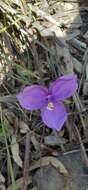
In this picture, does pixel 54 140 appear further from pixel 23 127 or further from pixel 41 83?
pixel 41 83

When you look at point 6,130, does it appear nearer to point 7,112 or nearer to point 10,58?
point 7,112

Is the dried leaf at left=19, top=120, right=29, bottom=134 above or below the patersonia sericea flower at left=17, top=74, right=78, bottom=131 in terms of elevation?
below

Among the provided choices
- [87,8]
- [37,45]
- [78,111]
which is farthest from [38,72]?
[87,8]

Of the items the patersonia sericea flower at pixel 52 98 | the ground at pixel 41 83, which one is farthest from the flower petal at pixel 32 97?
the ground at pixel 41 83

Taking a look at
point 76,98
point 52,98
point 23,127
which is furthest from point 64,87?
point 23,127

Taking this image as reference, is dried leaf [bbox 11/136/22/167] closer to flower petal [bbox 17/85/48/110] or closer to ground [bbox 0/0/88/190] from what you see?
ground [bbox 0/0/88/190]

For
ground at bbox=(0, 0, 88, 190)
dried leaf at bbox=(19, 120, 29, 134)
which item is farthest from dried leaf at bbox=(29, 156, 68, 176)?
dried leaf at bbox=(19, 120, 29, 134)

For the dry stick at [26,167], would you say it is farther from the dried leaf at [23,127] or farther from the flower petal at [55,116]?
the flower petal at [55,116]
